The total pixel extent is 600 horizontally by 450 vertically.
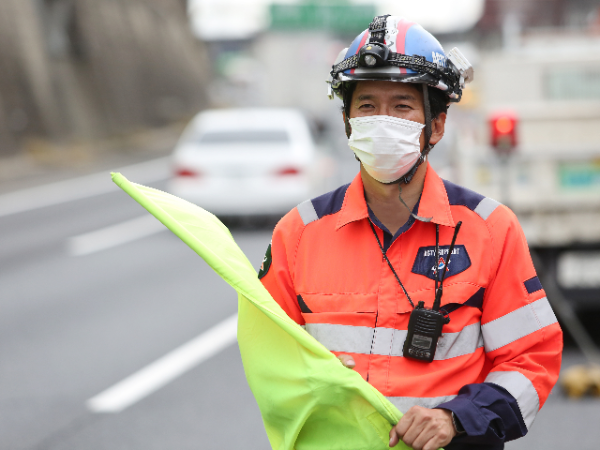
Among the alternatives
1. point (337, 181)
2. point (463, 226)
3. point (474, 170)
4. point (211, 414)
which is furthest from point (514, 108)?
point (337, 181)

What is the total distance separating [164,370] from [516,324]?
203 inches

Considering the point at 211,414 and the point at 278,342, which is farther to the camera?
the point at 211,414

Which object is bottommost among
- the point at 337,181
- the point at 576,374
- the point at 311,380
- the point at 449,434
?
the point at 337,181

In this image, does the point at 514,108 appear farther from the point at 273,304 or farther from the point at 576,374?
the point at 273,304

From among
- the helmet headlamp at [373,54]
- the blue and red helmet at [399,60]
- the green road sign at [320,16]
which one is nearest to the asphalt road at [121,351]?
the blue and red helmet at [399,60]

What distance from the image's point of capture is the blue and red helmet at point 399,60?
7.55ft

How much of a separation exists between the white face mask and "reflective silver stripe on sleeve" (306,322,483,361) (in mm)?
419

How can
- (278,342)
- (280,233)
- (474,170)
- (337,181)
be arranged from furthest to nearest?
(337,181)
(474,170)
(280,233)
(278,342)

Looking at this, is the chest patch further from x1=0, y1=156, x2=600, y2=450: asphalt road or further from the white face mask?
x1=0, y1=156, x2=600, y2=450: asphalt road

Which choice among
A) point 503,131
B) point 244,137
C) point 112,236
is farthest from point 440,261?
point 244,137

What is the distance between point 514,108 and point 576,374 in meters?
2.18

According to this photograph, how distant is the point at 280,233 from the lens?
247 centimetres

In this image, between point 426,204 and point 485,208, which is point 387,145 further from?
point 485,208

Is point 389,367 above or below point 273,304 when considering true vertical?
below
